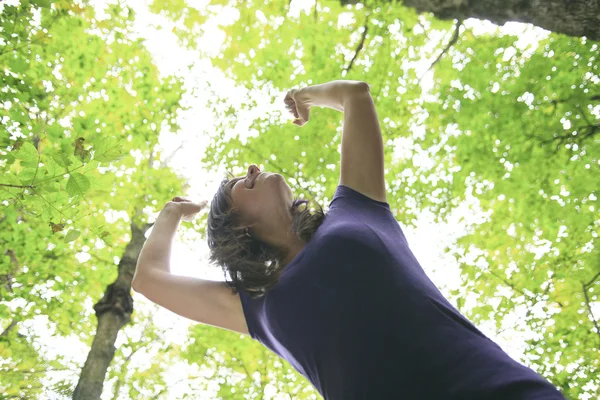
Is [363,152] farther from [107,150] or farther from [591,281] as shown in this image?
[591,281]

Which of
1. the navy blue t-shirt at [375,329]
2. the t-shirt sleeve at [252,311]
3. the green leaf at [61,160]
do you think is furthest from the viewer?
the t-shirt sleeve at [252,311]

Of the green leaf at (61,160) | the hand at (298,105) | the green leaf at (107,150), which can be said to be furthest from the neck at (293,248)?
the green leaf at (61,160)

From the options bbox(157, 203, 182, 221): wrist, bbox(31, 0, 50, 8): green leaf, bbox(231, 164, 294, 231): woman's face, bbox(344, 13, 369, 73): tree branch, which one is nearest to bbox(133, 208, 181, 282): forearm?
bbox(157, 203, 182, 221): wrist

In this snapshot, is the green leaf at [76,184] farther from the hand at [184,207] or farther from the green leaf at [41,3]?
the green leaf at [41,3]

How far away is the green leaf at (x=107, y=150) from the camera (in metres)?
1.44

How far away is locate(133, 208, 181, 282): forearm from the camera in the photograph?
6.43ft

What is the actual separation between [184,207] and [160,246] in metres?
0.31

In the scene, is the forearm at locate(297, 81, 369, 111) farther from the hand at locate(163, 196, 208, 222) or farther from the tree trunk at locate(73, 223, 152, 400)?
the tree trunk at locate(73, 223, 152, 400)

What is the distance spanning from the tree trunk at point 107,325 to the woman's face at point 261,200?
355 cm

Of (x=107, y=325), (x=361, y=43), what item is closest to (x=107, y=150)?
(x=107, y=325)

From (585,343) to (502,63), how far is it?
11.6 ft

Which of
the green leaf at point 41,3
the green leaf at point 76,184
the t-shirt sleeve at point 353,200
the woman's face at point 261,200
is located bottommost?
the green leaf at point 76,184

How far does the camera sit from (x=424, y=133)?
5.34 meters

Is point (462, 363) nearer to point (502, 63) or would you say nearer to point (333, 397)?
point (333, 397)
